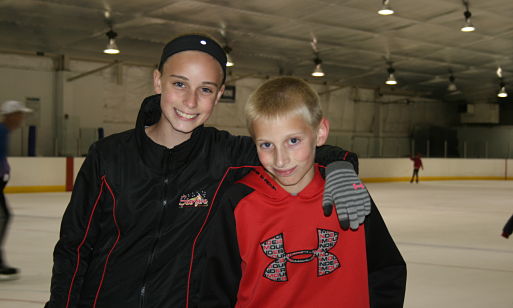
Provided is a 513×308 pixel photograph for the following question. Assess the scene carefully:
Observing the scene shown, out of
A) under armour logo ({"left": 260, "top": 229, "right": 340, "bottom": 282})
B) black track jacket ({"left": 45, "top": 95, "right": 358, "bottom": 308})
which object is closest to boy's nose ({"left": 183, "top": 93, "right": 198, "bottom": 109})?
black track jacket ({"left": 45, "top": 95, "right": 358, "bottom": 308})

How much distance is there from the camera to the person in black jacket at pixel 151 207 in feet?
7.02

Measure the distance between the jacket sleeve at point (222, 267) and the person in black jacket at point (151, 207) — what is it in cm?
25

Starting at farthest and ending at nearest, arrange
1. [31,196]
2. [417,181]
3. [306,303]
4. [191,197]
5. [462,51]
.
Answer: [417,181], [462,51], [31,196], [191,197], [306,303]

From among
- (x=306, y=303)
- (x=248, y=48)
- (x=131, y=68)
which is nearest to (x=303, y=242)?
(x=306, y=303)

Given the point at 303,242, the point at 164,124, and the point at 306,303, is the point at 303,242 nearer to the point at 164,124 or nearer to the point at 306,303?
the point at 306,303

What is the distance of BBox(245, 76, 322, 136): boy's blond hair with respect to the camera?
6.68 feet

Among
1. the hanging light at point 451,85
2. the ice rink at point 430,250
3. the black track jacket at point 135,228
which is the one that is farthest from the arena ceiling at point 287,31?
the black track jacket at point 135,228

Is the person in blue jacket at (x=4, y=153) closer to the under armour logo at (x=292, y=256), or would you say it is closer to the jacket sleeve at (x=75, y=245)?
the jacket sleeve at (x=75, y=245)

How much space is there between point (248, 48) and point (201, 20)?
173 inches

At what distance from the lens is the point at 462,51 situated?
22672mm

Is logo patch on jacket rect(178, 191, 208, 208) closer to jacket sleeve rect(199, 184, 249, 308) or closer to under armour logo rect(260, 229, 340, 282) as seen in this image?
jacket sleeve rect(199, 184, 249, 308)

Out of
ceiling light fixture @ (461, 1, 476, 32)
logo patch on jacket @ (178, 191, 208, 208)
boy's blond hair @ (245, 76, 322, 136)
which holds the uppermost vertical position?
ceiling light fixture @ (461, 1, 476, 32)

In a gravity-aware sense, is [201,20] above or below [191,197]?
above

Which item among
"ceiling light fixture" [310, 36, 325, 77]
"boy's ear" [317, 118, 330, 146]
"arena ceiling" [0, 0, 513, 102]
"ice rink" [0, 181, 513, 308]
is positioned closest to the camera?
"boy's ear" [317, 118, 330, 146]
